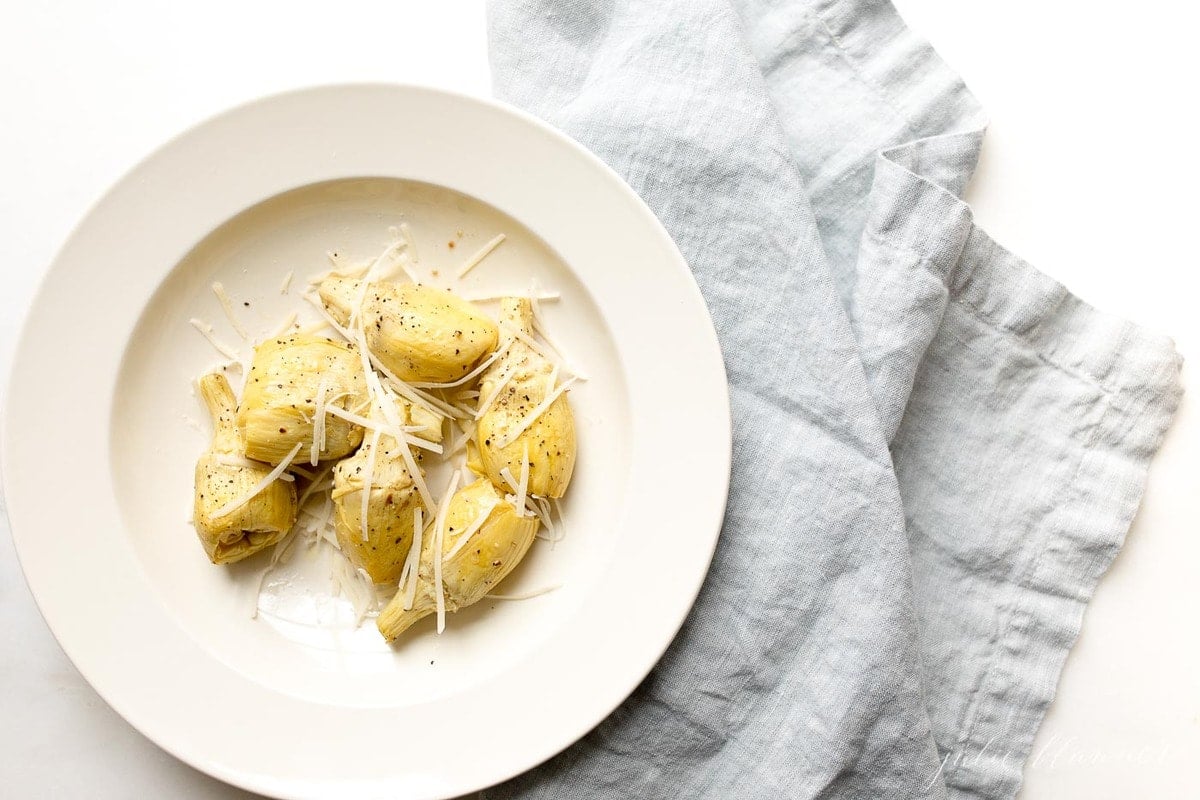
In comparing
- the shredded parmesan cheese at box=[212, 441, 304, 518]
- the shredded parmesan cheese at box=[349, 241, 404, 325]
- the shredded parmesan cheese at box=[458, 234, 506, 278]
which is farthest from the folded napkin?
the shredded parmesan cheese at box=[212, 441, 304, 518]

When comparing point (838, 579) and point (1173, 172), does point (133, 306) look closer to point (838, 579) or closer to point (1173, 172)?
point (838, 579)

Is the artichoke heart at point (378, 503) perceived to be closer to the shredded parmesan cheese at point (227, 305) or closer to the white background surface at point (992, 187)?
the shredded parmesan cheese at point (227, 305)

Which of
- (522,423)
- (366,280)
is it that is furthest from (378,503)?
(366,280)

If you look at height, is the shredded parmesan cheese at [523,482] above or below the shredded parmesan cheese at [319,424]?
below

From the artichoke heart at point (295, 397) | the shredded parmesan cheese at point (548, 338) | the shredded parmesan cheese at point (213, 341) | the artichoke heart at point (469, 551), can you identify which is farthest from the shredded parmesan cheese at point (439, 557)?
the shredded parmesan cheese at point (213, 341)

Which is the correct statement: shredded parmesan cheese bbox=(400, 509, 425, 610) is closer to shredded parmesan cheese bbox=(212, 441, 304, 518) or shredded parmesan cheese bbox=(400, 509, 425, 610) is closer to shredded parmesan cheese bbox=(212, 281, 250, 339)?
shredded parmesan cheese bbox=(212, 441, 304, 518)

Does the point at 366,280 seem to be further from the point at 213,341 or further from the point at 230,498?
the point at 230,498

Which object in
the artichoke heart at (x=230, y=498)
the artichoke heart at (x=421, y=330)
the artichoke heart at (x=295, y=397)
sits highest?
the artichoke heart at (x=421, y=330)
